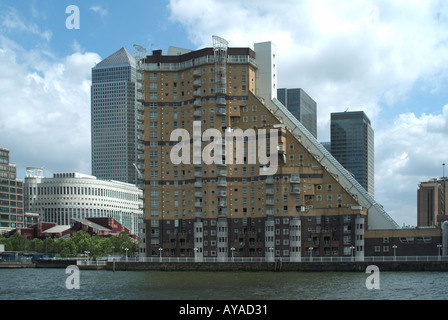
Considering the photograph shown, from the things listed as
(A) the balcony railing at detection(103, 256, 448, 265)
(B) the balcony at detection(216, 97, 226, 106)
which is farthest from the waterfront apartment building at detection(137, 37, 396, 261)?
(A) the balcony railing at detection(103, 256, 448, 265)

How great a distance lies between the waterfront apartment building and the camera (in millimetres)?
182000

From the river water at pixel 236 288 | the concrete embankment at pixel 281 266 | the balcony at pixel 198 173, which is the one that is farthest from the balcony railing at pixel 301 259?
the balcony at pixel 198 173

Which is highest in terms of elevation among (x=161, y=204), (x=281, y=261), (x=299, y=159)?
(x=299, y=159)

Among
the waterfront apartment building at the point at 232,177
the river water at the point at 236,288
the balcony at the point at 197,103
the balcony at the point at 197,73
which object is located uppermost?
the balcony at the point at 197,73

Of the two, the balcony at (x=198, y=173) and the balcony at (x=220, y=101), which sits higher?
the balcony at (x=220, y=101)

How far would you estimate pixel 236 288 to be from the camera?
375ft

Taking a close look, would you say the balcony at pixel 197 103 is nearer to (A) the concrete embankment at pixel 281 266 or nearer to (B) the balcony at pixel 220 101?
(B) the balcony at pixel 220 101

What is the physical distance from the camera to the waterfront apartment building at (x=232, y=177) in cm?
18200

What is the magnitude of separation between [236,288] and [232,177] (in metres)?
77.9

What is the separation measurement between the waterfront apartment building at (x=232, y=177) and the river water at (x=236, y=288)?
36.6 meters

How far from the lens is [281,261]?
168000 millimetres
